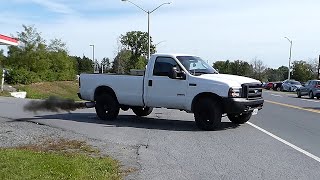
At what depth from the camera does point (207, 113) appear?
12.4 metres

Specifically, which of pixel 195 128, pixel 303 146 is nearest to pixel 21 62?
pixel 195 128

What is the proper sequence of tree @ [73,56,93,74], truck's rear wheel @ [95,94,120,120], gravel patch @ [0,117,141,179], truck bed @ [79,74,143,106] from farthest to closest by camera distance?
1. tree @ [73,56,93,74]
2. truck's rear wheel @ [95,94,120,120]
3. truck bed @ [79,74,143,106]
4. gravel patch @ [0,117,141,179]

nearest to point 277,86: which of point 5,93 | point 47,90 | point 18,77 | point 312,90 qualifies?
point 312,90

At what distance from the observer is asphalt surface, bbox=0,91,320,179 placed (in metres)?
7.61

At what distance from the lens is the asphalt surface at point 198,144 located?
7609 millimetres

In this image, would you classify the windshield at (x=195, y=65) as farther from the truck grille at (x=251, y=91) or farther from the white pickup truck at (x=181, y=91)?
the truck grille at (x=251, y=91)

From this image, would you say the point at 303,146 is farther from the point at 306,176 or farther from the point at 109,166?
the point at 109,166

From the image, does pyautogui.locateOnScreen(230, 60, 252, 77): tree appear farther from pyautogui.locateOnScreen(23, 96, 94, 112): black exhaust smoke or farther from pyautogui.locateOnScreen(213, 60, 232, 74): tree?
pyautogui.locateOnScreen(23, 96, 94, 112): black exhaust smoke

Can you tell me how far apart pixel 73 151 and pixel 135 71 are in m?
5.49

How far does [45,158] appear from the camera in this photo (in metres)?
8.08

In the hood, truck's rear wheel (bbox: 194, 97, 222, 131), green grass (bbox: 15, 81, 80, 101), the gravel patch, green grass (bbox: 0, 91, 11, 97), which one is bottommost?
green grass (bbox: 15, 81, 80, 101)

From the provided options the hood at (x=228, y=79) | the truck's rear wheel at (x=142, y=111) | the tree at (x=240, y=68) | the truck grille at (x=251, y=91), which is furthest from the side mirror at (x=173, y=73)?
the tree at (x=240, y=68)

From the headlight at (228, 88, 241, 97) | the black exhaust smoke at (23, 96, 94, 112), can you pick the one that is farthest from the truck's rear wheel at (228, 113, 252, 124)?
the black exhaust smoke at (23, 96, 94, 112)

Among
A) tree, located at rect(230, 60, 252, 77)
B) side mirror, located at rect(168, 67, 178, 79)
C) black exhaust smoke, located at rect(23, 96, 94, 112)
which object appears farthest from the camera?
tree, located at rect(230, 60, 252, 77)
